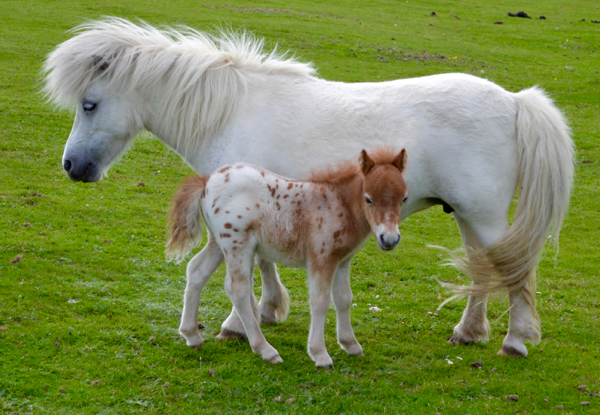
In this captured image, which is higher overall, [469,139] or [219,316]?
[469,139]

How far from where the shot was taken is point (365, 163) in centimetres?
480

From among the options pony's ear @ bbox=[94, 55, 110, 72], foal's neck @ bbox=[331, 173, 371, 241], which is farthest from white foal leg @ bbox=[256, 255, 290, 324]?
pony's ear @ bbox=[94, 55, 110, 72]

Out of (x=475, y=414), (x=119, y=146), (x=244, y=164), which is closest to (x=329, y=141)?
(x=244, y=164)

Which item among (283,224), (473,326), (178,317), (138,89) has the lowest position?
(178,317)

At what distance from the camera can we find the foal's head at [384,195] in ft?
14.9

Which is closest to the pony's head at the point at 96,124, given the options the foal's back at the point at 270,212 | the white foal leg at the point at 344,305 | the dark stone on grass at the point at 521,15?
the foal's back at the point at 270,212

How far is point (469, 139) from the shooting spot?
5.49 meters

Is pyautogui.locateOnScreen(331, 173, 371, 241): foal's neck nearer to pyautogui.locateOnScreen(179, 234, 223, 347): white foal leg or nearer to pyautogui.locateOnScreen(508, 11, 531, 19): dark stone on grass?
pyautogui.locateOnScreen(179, 234, 223, 347): white foal leg

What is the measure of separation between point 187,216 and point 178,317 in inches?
61.9

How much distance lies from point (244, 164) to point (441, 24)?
27970 millimetres

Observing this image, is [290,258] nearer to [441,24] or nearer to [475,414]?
[475,414]

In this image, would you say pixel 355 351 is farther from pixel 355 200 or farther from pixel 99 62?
pixel 99 62

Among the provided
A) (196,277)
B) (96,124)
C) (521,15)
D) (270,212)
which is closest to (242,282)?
(196,277)

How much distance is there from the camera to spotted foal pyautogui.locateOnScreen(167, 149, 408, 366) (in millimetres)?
5133
